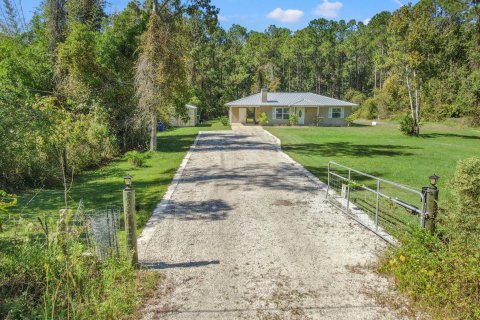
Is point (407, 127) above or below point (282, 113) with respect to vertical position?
below

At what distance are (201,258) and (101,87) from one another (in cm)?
1648

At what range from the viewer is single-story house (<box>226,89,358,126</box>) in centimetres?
3875

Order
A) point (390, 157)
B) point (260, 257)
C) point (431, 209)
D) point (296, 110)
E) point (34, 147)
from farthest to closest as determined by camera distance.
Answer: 1. point (296, 110)
2. point (390, 157)
3. point (34, 147)
4. point (260, 257)
5. point (431, 209)

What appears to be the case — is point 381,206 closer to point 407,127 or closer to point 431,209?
point 431,209

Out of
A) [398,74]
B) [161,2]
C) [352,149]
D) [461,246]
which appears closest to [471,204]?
[461,246]

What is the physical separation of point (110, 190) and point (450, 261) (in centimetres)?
861

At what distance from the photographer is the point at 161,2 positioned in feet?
62.6

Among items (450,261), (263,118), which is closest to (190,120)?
(263,118)

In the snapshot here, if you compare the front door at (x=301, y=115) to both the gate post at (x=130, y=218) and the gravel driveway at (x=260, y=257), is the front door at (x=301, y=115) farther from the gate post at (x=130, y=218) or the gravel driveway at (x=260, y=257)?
the gate post at (x=130, y=218)

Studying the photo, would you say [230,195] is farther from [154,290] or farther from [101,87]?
[101,87]

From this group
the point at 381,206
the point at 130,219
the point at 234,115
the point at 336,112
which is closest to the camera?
the point at 130,219

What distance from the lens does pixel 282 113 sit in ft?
128

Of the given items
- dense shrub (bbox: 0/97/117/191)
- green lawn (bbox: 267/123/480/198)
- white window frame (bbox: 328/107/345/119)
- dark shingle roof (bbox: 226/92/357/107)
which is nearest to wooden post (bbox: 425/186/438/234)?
green lawn (bbox: 267/123/480/198)

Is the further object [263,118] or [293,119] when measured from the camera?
[263,118]
